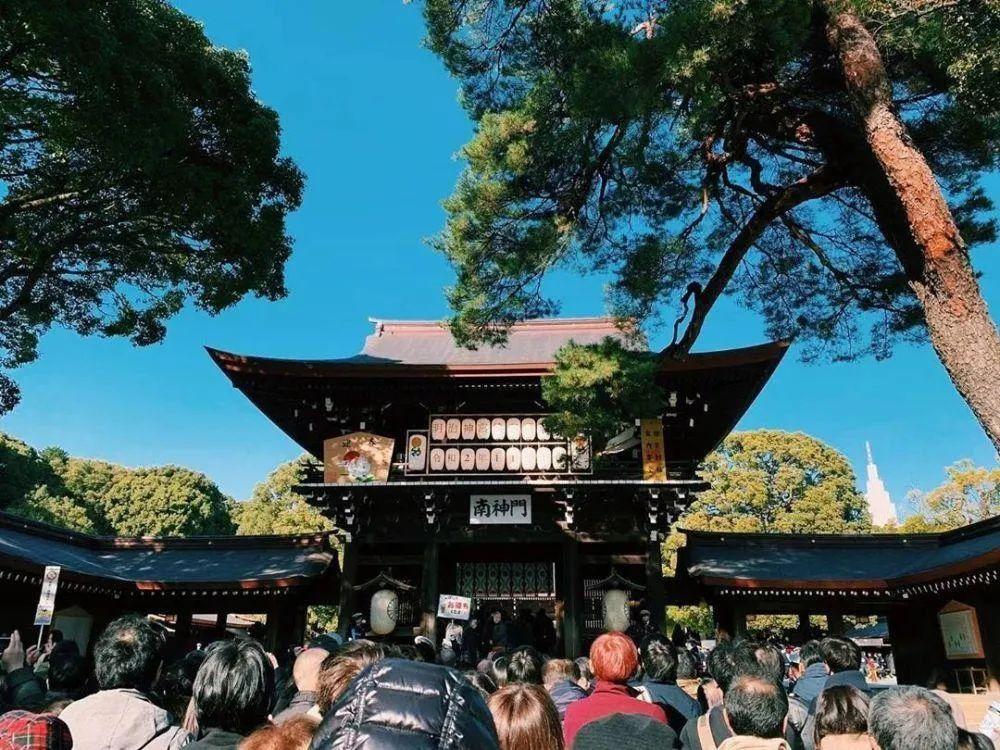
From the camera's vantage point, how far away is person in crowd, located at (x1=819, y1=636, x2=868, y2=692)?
12.9 ft

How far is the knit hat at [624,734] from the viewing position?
8.29 ft

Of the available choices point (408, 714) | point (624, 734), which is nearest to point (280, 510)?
point (624, 734)

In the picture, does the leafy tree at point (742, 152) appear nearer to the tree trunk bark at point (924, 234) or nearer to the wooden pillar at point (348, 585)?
the tree trunk bark at point (924, 234)

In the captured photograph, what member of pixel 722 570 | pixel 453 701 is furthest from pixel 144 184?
pixel 722 570

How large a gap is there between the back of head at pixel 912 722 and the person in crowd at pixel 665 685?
4.58 feet

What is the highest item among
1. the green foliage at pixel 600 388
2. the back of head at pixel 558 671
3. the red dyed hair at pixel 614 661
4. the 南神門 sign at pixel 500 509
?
the green foliage at pixel 600 388

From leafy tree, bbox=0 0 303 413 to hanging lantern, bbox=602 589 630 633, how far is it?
27.3 feet

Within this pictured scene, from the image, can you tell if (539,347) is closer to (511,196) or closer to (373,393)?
(373,393)

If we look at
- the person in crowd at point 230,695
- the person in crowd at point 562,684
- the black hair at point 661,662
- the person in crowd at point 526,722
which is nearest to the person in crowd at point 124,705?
the person in crowd at point 230,695

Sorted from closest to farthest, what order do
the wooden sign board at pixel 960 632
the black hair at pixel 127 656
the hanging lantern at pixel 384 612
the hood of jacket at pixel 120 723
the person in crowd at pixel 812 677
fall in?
the hood of jacket at pixel 120 723 → the black hair at pixel 127 656 → the person in crowd at pixel 812 677 → the wooden sign board at pixel 960 632 → the hanging lantern at pixel 384 612

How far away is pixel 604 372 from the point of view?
7789mm

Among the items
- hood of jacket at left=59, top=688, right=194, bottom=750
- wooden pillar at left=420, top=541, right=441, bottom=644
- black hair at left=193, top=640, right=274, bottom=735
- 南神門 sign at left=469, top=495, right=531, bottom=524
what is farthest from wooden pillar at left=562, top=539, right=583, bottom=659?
black hair at left=193, top=640, right=274, bottom=735

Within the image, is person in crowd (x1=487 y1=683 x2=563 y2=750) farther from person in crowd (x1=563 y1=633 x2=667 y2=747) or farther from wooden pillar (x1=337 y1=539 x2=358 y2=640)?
wooden pillar (x1=337 y1=539 x2=358 y2=640)

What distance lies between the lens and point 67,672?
3.96 meters
